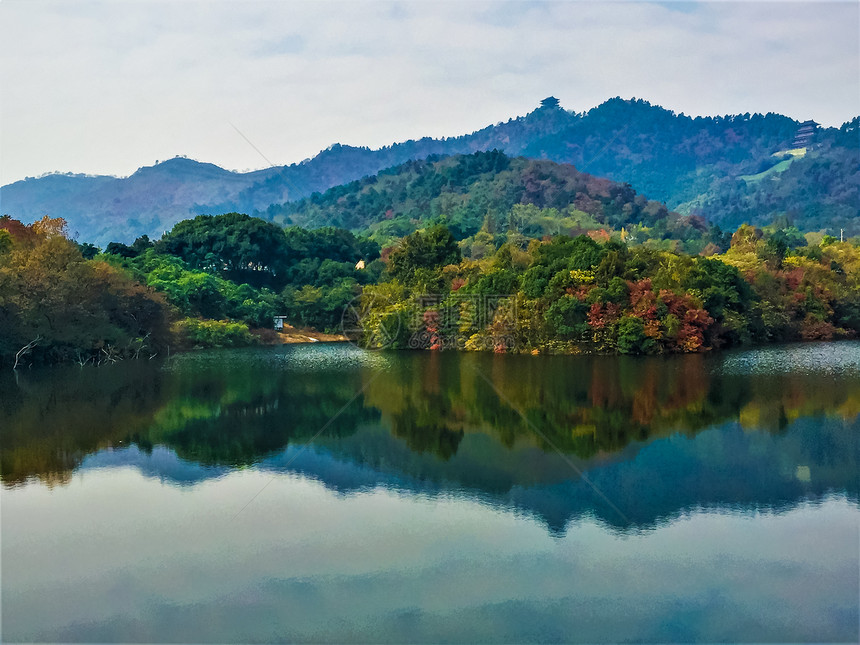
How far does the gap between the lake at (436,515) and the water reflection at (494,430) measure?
0.27 feet

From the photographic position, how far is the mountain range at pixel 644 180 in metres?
124

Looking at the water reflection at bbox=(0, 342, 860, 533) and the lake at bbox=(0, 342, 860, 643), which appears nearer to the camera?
the lake at bbox=(0, 342, 860, 643)

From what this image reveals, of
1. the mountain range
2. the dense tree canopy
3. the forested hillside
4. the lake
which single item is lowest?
the lake

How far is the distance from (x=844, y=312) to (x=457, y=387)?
24406 mm

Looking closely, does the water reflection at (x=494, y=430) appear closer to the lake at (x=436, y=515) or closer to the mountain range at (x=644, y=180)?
the lake at (x=436, y=515)

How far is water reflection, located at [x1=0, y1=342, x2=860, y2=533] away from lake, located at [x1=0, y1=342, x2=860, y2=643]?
82 mm

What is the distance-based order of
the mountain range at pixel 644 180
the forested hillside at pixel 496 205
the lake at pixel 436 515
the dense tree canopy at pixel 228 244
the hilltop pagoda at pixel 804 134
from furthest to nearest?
1. the hilltop pagoda at pixel 804 134
2. the mountain range at pixel 644 180
3. the forested hillside at pixel 496 205
4. the dense tree canopy at pixel 228 244
5. the lake at pixel 436 515

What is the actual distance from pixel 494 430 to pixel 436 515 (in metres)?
5.56

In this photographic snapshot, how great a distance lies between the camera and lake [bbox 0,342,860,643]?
27.5 ft

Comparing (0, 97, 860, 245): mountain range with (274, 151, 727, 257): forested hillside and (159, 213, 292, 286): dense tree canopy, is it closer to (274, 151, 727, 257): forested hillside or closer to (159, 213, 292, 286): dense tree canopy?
(274, 151, 727, 257): forested hillside

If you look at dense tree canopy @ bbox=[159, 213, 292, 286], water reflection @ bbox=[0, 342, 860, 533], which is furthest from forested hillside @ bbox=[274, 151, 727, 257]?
water reflection @ bbox=[0, 342, 860, 533]

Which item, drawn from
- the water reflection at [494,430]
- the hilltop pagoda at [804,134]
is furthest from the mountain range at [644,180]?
the water reflection at [494,430]

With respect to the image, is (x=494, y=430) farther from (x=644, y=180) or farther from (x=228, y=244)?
(x=644, y=180)

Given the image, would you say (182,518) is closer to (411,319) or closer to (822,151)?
(411,319)
